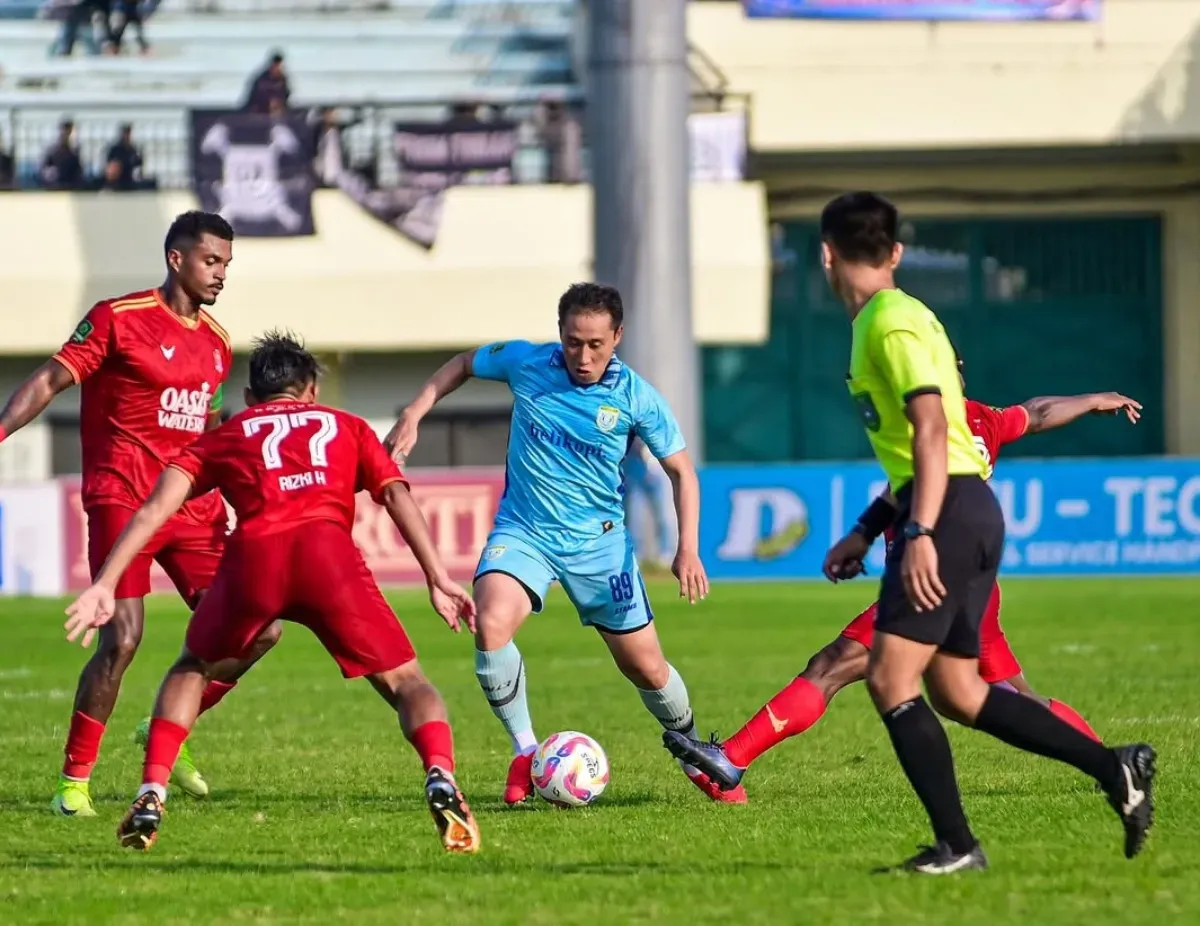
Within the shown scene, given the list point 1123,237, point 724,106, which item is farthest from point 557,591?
point 1123,237

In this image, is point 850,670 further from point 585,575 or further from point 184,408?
point 184,408

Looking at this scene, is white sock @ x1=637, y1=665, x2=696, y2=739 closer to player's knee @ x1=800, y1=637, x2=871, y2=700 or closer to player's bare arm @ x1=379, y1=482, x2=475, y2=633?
player's knee @ x1=800, y1=637, x2=871, y2=700

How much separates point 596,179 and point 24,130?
825 cm

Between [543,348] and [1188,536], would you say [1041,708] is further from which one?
[1188,536]

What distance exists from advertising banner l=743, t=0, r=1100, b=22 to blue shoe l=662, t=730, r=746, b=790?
2386 cm

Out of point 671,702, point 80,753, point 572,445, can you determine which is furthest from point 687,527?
point 80,753

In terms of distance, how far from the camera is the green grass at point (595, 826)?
230 inches

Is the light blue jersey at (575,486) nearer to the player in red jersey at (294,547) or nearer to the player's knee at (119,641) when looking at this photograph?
the player's knee at (119,641)

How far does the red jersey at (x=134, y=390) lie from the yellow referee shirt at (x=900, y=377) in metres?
3.30

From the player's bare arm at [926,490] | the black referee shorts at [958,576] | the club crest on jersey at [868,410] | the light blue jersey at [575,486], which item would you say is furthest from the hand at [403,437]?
the player's bare arm at [926,490]

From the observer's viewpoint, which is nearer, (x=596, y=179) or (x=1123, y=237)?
(x=596, y=179)

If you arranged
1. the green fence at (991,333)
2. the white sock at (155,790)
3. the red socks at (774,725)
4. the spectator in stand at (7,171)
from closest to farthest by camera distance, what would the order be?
the white sock at (155,790) → the red socks at (774,725) → the spectator in stand at (7,171) → the green fence at (991,333)

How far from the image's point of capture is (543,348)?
28.1 ft

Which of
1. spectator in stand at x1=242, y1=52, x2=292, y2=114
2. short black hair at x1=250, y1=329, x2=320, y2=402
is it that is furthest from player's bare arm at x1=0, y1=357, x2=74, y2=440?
spectator in stand at x1=242, y1=52, x2=292, y2=114
